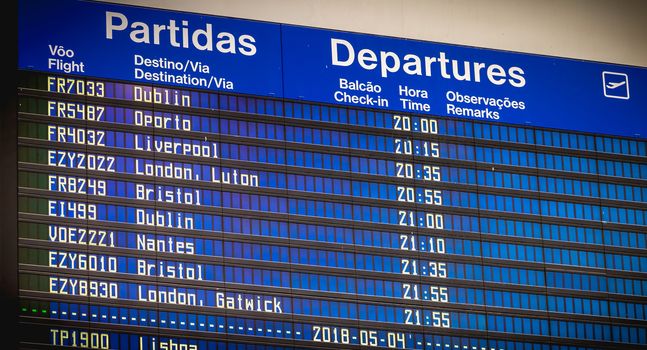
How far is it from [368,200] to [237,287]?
3.09 metres

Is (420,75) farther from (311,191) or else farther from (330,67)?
(311,191)

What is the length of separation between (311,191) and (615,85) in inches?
286

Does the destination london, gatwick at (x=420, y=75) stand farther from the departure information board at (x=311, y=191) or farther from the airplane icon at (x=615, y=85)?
the airplane icon at (x=615, y=85)

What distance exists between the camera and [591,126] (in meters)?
44.4

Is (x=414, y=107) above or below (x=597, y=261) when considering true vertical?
above

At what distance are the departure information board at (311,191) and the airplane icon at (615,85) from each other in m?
0.14

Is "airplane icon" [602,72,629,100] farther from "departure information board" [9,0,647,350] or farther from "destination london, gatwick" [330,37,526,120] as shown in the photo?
"destination london, gatwick" [330,37,526,120]

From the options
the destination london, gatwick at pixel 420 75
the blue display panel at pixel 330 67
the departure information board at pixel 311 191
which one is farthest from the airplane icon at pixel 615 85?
the destination london, gatwick at pixel 420 75

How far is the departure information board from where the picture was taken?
39688mm

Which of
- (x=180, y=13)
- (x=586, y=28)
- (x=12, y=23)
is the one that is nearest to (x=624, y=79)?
(x=586, y=28)

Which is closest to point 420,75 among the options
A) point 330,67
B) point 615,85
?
point 330,67

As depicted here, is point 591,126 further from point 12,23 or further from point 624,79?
point 12,23

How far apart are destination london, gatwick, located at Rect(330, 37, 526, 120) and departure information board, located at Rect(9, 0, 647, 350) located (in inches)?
1.6

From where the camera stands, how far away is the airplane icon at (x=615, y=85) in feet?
148
